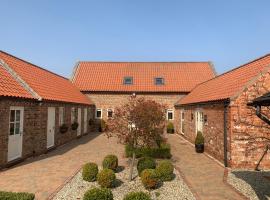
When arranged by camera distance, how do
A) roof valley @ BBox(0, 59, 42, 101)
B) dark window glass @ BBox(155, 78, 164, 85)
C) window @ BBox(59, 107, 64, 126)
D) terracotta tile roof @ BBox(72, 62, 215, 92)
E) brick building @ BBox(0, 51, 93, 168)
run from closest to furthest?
1. brick building @ BBox(0, 51, 93, 168)
2. roof valley @ BBox(0, 59, 42, 101)
3. window @ BBox(59, 107, 64, 126)
4. terracotta tile roof @ BBox(72, 62, 215, 92)
5. dark window glass @ BBox(155, 78, 164, 85)

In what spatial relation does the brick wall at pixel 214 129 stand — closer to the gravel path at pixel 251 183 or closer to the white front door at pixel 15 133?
the gravel path at pixel 251 183

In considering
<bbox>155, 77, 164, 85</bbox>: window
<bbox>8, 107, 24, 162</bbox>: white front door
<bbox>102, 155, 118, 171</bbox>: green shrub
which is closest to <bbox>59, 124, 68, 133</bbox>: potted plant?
<bbox>8, 107, 24, 162</bbox>: white front door

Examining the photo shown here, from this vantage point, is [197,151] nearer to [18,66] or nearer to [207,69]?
[18,66]

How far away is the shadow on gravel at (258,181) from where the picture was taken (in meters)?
8.27

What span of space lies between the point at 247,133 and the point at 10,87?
1161 cm

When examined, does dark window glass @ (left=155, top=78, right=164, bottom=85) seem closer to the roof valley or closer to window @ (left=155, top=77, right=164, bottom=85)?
window @ (left=155, top=77, right=164, bottom=85)

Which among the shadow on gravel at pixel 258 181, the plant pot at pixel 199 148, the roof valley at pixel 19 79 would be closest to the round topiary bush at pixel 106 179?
the shadow on gravel at pixel 258 181

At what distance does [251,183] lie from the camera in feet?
31.4

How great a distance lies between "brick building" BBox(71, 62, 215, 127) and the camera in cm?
2986

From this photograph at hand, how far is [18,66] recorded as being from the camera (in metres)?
16.3

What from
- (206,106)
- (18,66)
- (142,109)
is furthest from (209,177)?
(18,66)

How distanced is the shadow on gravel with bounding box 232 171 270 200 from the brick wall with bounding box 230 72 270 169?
78 cm

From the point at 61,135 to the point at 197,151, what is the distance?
9.39m

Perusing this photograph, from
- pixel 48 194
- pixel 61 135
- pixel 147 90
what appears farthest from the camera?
pixel 147 90
